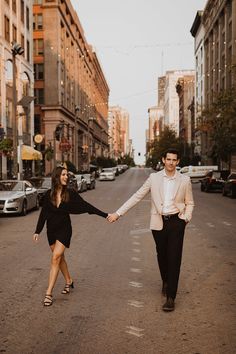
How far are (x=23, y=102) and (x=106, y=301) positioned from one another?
25561 millimetres

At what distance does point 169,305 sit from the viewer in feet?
19.4

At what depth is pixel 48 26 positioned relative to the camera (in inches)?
2603

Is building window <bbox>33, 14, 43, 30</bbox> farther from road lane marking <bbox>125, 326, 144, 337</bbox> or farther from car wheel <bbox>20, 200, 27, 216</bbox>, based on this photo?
road lane marking <bbox>125, 326, 144, 337</bbox>

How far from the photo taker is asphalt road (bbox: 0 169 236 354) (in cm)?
482

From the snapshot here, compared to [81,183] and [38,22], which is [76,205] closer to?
[81,183]

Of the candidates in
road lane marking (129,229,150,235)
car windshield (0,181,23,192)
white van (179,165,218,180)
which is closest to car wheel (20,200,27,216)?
A: car windshield (0,181,23,192)

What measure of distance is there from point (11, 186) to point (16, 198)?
1.78 meters

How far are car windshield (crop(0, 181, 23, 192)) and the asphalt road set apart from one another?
7.80 metres

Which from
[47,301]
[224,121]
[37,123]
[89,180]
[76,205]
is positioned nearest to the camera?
[47,301]

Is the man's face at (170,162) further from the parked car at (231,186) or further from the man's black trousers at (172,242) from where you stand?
the parked car at (231,186)

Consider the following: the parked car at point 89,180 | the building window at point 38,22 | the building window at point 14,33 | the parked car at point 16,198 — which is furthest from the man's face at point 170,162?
the building window at point 38,22

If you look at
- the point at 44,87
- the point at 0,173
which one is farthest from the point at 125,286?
the point at 44,87

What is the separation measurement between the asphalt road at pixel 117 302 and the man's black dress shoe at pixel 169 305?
8 centimetres

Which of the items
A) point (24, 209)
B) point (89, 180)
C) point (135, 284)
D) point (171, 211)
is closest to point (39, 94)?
point (89, 180)
